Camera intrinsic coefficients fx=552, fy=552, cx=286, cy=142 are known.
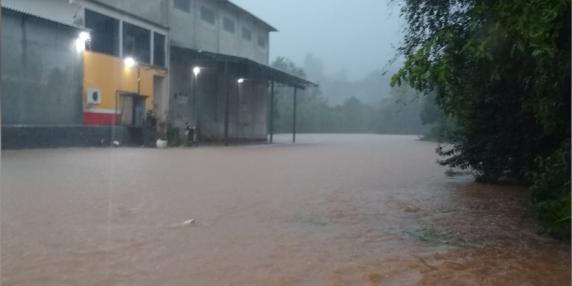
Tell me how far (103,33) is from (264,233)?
56.8ft

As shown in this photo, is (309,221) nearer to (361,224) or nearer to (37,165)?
(361,224)

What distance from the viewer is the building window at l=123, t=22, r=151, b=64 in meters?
22.3

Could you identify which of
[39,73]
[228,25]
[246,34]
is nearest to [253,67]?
[228,25]

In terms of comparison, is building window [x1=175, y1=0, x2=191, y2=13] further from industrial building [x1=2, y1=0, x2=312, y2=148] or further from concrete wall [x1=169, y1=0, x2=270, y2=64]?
concrete wall [x1=169, y1=0, x2=270, y2=64]

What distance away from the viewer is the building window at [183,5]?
86.8ft

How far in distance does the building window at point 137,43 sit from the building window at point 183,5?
3.33 m

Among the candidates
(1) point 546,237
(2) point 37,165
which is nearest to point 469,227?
(1) point 546,237

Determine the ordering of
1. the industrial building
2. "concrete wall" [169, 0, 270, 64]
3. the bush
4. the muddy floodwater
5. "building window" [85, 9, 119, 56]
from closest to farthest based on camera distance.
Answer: the muddy floodwater < the bush < the industrial building < "building window" [85, 9, 119, 56] < "concrete wall" [169, 0, 270, 64]

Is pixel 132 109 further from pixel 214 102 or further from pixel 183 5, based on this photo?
pixel 214 102

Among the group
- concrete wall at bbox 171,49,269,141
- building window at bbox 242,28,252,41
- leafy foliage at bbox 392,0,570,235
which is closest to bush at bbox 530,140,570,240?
leafy foliage at bbox 392,0,570,235

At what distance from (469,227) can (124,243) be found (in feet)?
12.3

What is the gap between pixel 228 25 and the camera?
1237 inches

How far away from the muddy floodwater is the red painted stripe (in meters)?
9.21

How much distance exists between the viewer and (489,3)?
4.57 meters
